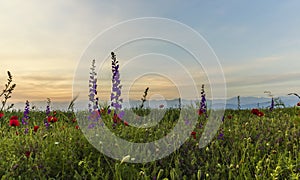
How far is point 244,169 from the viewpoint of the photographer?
391 cm

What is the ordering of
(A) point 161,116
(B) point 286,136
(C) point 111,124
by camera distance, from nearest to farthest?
(B) point 286,136 < (C) point 111,124 < (A) point 161,116

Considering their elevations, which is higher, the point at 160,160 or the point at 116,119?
the point at 116,119

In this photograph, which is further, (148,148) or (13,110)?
(13,110)

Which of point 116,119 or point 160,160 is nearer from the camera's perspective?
point 160,160

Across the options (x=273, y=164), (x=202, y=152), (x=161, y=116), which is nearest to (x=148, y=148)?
(x=202, y=152)

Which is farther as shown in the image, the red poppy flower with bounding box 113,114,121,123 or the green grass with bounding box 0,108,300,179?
the red poppy flower with bounding box 113,114,121,123

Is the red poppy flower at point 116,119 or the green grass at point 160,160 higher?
the red poppy flower at point 116,119

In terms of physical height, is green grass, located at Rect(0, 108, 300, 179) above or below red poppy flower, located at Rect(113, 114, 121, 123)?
below

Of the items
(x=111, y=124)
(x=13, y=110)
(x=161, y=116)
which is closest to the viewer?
(x=111, y=124)

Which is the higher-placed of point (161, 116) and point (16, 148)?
point (161, 116)

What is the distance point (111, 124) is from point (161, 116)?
245 cm

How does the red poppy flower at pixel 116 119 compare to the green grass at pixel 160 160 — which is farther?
the red poppy flower at pixel 116 119

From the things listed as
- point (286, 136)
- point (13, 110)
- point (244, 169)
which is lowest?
point (244, 169)

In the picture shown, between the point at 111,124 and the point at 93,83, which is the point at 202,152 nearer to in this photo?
the point at 111,124
